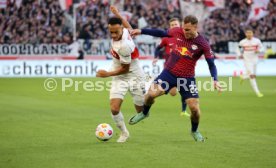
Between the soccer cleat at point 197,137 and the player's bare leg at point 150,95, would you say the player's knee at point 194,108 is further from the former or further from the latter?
the player's bare leg at point 150,95

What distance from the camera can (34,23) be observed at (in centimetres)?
3778

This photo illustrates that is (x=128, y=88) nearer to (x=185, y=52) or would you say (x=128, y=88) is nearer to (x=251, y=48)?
(x=185, y=52)

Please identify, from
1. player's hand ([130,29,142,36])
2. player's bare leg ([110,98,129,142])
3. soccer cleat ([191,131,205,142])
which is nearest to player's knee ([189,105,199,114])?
soccer cleat ([191,131,205,142])

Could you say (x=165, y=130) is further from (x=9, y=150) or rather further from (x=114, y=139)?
(x=9, y=150)

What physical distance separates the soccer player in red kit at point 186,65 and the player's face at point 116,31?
346 millimetres

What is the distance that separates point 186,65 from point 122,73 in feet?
4.00

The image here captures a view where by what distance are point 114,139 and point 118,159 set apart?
2.43 m

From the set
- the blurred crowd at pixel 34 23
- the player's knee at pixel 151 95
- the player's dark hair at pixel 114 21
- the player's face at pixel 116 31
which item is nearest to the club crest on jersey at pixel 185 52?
the player's knee at pixel 151 95

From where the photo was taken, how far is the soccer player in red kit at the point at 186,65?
11359 millimetres

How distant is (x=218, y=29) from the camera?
4100 cm

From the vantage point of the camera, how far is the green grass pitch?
9359mm

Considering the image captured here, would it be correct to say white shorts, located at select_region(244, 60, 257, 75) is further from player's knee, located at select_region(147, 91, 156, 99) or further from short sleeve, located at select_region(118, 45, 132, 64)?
short sleeve, located at select_region(118, 45, 132, 64)

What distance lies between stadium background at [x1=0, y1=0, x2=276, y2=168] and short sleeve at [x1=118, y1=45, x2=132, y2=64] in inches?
59.2

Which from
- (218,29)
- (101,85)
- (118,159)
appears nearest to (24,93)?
(101,85)
